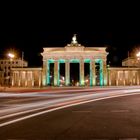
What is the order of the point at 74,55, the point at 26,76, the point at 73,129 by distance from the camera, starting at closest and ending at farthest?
the point at 73,129
the point at 74,55
the point at 26,76

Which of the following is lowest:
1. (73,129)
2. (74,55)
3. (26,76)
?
(73,129)

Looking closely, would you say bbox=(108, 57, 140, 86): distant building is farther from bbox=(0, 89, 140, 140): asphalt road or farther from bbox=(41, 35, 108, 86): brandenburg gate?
bbox=(0, 89, 140, 140): asphalt road

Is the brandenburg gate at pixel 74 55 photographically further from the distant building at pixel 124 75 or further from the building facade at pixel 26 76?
the distant building at pixel 124 75

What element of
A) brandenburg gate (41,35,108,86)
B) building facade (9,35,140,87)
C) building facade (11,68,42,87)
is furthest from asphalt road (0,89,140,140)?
building facade (11,68,42,87)

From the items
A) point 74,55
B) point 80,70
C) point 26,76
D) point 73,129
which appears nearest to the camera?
point 73,129

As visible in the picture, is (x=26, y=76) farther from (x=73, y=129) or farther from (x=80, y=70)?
(x=73, y=129)

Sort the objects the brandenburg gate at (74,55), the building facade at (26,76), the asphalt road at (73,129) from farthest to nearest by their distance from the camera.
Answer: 1. the building facade at (26,76)
2. the brandenburg gate at (74,55)
3. the asphalt road at (73,129)

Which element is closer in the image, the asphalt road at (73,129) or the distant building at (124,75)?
the asphalt road at (73,129)

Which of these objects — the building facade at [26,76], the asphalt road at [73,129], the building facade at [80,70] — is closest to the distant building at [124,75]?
the building facade at [80,70]

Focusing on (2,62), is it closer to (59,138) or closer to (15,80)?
(15,80)

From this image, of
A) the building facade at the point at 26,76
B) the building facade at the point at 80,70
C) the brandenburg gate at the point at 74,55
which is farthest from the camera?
the building facade at the point at 26,76

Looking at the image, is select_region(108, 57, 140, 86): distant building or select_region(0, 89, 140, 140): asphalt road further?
select_region(108, 57, 140, 86): distant building

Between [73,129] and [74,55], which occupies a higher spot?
[74,55]

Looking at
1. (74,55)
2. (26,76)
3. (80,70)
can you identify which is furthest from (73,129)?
(26,76)
